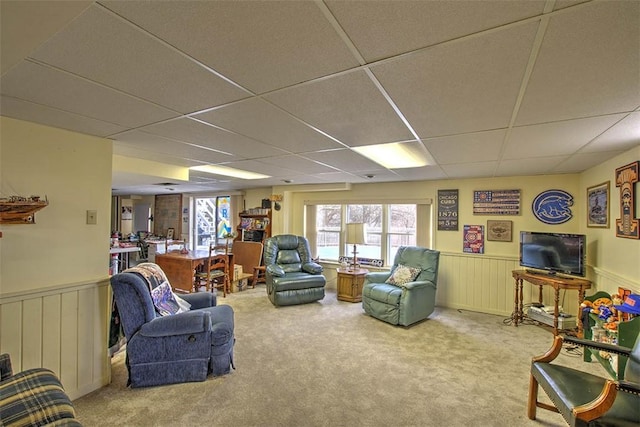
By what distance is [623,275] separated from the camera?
285 cm

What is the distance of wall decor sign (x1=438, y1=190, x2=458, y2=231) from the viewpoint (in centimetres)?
482

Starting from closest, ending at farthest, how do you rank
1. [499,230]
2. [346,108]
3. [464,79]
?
[464,79], [346,108], [499,230]

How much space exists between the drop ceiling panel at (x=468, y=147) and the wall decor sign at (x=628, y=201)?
3.37ft

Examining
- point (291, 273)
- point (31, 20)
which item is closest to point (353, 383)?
point (291, 273)

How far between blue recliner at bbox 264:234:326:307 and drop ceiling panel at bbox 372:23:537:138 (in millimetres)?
3383

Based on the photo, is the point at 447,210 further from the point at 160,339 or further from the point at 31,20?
the point at 31,20

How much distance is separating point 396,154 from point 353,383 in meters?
2.36

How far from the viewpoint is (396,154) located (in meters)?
3.33

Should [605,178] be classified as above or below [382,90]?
below

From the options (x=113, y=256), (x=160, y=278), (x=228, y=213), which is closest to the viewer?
(x=160, y=278)

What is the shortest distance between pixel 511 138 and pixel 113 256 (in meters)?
6.40

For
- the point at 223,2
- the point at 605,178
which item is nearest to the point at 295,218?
the point at 605,178

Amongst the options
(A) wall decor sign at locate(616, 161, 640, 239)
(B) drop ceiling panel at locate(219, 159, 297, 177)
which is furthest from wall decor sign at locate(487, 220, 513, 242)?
(B) drop ceiling panel at locate(219, 159, 297, 177)

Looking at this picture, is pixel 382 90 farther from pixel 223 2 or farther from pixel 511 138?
pixel 511 138
